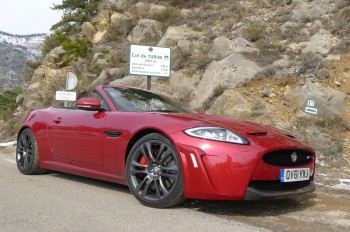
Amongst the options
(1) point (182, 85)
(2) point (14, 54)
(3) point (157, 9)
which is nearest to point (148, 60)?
(1) point (182, 85)

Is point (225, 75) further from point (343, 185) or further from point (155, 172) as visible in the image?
point (155, 172)

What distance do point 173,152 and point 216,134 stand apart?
45 centimetres

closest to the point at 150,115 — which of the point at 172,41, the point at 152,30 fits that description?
the point at 172,41

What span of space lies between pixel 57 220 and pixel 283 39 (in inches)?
443

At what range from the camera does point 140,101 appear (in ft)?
17.0

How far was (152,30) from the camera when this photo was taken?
796 inches

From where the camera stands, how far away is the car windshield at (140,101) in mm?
5016

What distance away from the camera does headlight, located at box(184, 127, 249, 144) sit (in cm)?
391

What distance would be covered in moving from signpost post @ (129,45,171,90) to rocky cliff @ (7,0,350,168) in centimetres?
174

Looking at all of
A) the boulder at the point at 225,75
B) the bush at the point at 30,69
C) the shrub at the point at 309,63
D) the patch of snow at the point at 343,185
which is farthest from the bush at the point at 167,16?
the patch of snow at the point at 343,185

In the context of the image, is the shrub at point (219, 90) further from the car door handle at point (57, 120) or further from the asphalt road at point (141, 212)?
the car door handle at point (57, 120)

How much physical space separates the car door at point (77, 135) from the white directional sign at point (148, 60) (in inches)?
191

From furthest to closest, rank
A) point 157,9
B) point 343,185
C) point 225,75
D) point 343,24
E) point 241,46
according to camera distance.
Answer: point 157,9 < point 241,46 < point 343,24 < point 225,75 < point 343,185

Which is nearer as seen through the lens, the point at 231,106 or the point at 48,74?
the point at 231,106
